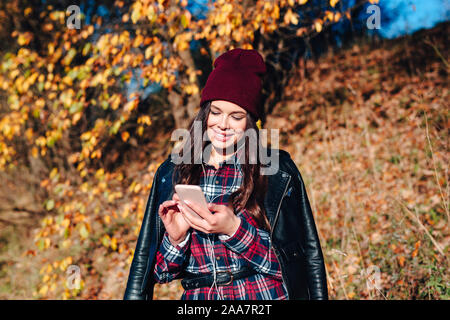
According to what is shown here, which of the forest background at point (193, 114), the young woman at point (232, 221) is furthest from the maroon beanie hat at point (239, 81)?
the forest background at point (193, 114)

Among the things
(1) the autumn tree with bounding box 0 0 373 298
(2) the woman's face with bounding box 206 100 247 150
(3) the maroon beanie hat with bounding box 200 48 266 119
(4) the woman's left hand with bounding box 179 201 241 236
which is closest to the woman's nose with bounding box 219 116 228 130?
(2) the woman's face with bounding box 206 100 247 150

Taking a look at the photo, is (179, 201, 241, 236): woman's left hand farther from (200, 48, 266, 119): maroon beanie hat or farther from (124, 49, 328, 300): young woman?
(200, 48, 266, 119): maroon beanie hat

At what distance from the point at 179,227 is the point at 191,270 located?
291 mm

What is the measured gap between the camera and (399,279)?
10.8 feet

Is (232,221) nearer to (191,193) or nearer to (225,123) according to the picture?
(191,193)

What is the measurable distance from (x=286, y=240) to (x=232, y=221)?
383 millimetres

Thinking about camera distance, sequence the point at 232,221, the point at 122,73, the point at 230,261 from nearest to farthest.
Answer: the point at 232,221
the point at 230,261
the point at 122,73

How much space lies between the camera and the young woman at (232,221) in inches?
63.1

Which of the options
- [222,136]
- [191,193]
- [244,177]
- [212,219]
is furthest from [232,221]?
[222,136]

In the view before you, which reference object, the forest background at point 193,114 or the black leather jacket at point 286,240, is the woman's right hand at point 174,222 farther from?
the forest background at point 193,114

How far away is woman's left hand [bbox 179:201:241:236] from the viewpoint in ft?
4.64

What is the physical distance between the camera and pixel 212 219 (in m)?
1.42
